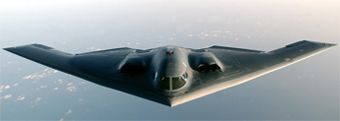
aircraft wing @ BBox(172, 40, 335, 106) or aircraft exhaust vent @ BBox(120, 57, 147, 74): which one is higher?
aircraft exhaust vent @ BBox(120, 57, 147, 74)

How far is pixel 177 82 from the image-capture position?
832 cm

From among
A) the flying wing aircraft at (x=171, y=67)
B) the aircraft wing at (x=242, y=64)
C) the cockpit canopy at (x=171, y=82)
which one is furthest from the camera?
the aircraft wing at (x=242, y=64)

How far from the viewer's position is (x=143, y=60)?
1148 centimetres

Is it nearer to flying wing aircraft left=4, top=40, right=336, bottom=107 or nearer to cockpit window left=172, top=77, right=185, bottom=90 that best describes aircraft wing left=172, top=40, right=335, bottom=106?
flying wing aircraft left=4, top=40, right=336, bottom=107

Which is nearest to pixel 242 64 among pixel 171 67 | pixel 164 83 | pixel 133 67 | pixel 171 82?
pixel 171 67

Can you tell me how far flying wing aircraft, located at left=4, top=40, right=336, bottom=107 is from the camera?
27.3ft

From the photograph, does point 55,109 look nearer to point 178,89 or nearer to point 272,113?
point 178,89

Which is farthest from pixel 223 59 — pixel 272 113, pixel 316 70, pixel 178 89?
pixel 316 70

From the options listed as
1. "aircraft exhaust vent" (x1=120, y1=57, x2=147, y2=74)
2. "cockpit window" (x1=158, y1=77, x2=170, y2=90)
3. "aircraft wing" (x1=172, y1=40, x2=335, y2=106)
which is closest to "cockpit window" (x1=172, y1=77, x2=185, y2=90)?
"cockpit window" (x1=158, y1=77, x2=170, y2=90)

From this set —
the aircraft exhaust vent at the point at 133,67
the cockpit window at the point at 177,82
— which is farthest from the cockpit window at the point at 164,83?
the aircraft exhaust vent at the point at 133,67

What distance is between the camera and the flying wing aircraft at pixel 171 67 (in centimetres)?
831

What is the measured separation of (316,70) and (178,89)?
44.1 metres

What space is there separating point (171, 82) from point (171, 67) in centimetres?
122

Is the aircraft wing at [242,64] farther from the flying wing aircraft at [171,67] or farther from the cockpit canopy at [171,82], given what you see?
the cockpit canopy at [171,82]
